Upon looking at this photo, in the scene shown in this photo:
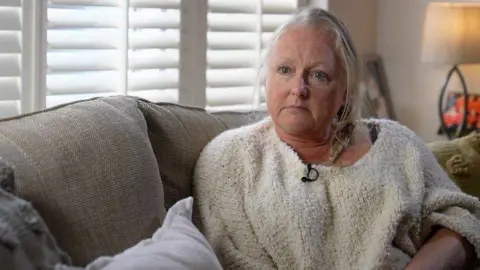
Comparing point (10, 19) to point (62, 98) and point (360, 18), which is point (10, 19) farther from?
point (360, 18)

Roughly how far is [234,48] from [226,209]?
1080mm

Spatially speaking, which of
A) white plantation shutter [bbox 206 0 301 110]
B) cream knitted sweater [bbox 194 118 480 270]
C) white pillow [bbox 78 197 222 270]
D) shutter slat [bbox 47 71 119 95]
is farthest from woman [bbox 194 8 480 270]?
white plantation shutter [bbox 206 0 301 110]

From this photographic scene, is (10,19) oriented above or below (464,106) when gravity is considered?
above

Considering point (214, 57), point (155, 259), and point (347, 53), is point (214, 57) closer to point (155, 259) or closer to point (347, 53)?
point (347, 53)

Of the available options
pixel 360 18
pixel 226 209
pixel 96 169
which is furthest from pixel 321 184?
pixel 360 18

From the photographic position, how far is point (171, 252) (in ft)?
4.38

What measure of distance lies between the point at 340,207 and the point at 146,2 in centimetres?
103

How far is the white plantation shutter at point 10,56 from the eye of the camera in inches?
83.9

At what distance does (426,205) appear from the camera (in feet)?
6.03

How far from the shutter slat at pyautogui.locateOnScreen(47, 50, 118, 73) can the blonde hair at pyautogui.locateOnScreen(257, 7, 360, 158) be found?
603 mm

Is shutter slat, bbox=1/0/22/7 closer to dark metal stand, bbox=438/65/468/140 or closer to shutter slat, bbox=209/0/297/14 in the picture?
shutter slat, bbox=209/0/297/14

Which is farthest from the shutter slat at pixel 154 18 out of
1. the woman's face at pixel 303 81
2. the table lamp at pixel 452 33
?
the table lamp at pixel 452 33

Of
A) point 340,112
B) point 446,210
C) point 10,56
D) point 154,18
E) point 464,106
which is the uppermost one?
point 154,18

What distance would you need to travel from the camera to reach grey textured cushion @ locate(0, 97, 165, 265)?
1.40 metres
